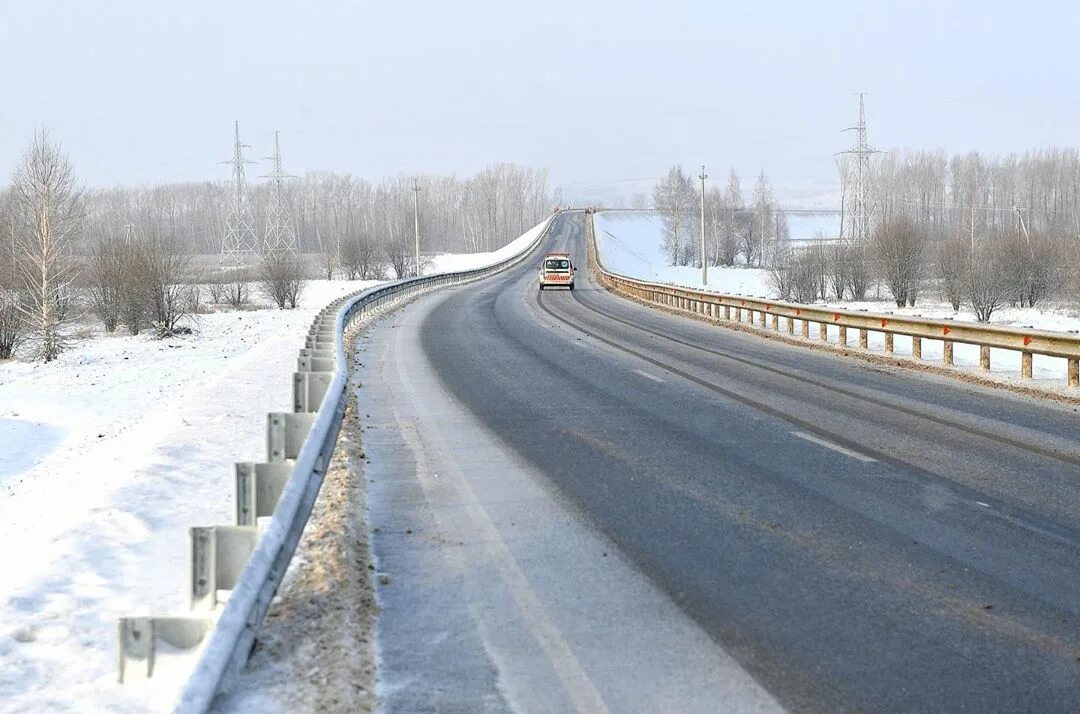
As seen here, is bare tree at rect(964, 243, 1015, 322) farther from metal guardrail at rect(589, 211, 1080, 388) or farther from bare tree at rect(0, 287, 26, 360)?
bare tree at rect(0, 287, 26, 360)

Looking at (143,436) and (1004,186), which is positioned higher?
(1004,186)

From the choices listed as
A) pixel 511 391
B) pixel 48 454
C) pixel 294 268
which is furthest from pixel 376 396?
pixel 294 268

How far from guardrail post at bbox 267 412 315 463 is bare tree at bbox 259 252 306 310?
55.0m

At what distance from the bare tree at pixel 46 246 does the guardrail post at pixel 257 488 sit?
35872 millimetres

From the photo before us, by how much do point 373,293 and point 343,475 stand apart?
27.9 meters

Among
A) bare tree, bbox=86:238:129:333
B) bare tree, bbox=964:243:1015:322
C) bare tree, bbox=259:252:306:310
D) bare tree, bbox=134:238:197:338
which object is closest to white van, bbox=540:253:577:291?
bare tree, bbox=259:252:306:310

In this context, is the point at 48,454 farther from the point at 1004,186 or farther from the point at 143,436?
the point at 1004,186

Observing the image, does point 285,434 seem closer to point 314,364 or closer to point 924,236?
point 314,364

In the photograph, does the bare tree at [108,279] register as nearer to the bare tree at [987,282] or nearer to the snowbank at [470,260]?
the bare tree at [987,282]

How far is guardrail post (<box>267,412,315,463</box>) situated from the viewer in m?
7.45

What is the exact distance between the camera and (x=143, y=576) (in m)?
7.03

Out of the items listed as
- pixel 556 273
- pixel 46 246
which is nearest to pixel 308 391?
pixel 46 246

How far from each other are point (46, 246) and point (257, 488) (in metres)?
38.2

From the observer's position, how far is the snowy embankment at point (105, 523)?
5.28 meters
